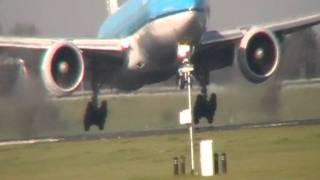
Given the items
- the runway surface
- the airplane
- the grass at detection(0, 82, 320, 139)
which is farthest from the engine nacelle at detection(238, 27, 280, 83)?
the grass at detection(0, 82, 320, 139)

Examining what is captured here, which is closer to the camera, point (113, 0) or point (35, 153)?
point (35, 153)

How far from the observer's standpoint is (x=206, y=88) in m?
45.7

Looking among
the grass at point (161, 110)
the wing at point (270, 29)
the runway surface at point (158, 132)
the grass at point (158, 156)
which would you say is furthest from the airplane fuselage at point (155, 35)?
the grass at point (161, 110)

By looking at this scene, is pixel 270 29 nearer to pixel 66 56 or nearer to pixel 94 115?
pixel 94 115

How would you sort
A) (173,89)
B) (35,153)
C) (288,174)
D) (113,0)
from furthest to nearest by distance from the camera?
(113,0) → (173,89) → (35,153) → (288,174)

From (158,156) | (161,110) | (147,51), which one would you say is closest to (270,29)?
(147,51)

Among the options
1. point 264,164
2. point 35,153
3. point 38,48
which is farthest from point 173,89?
point 264,164

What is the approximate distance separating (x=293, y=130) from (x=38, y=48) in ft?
34.3

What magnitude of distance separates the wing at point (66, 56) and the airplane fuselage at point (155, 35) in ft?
2.11

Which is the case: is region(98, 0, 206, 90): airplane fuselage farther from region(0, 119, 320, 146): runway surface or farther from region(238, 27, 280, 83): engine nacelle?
region(0, 119, 320, 146): runway surface

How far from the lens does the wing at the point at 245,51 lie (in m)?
43.5

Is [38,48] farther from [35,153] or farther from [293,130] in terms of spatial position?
[293,130]

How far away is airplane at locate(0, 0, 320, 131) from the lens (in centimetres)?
4091

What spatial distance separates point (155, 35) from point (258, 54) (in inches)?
187
